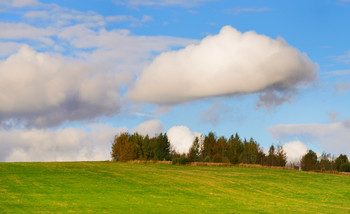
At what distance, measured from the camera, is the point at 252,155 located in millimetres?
151875

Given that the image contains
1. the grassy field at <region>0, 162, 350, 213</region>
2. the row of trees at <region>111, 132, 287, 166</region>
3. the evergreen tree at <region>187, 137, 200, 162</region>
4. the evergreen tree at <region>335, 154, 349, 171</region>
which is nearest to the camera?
the grassy field at <region>0, 162, 350, 213</region>

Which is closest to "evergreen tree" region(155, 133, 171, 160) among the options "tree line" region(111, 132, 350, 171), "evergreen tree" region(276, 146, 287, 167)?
"tree line" region(111, 132, 350, 171)

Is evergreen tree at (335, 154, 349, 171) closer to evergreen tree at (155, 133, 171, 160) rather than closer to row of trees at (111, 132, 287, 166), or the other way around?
row of trees at (111, 132, 287, 166)

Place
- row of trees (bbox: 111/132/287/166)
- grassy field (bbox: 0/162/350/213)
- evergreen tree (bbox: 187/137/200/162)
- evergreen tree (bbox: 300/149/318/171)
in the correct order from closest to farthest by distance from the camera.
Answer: grassy field (bbox: 0/162/350/213) → row of trees (bbox: 111/132/287/166) → evergreen tree (bbox: 187/137/200/162) → evergreen tree (bbox: 300/149/318/171)

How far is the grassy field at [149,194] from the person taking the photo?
→ 38594 millimetres

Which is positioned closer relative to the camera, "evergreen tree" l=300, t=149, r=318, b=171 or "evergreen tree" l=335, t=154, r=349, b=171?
"evergreen tree" l=300, t=149, r=318, b=171

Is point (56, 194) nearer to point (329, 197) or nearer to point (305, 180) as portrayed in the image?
point (329, 197)

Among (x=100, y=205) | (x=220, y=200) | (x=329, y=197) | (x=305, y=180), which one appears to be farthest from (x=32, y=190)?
(x=305, y=180)

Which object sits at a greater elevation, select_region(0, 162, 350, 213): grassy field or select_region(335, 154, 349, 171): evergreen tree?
select_region(335, 154, 349, 171): evergreen tree

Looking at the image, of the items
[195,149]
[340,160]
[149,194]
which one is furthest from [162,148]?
[149,194]

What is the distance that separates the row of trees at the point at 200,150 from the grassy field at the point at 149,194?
50.8 metres

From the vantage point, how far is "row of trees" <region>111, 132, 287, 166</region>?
129m

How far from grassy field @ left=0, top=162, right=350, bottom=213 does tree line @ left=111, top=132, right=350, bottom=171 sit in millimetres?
61493

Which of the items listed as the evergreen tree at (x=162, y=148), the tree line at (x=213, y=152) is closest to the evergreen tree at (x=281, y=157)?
the tree line at (x=213, y=152)
